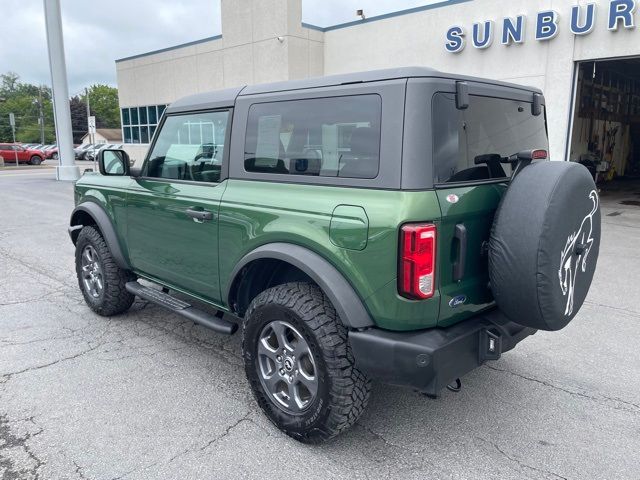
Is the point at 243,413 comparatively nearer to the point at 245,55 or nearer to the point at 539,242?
the point at 539,242

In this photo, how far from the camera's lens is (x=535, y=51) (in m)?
12.6

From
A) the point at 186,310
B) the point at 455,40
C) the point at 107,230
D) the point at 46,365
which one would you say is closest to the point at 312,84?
the point at 186,310

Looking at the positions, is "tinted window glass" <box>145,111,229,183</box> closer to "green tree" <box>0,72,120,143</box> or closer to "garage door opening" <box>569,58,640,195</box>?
"garage door opening" <box>569,58,640,195</box>

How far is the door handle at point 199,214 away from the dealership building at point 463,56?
1151 centimetres

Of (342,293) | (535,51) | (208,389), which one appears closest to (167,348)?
(208,389)

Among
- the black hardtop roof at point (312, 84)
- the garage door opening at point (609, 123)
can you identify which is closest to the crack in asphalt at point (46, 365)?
the black hardtop roof at point (312, 84)

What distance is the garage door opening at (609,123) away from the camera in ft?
57.1

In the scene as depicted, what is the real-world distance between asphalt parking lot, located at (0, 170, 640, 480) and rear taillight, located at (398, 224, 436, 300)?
3.23 feet

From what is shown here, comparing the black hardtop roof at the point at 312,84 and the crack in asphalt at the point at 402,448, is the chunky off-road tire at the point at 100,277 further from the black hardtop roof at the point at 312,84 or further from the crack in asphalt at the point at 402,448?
the crack in asphalt at the point at 402,448

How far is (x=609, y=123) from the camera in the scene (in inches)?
792

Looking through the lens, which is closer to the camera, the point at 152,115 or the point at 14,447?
the point at 14,447

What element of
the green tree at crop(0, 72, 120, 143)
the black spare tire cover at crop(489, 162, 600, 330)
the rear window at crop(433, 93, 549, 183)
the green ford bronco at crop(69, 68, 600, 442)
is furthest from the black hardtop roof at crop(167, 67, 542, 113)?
the green tree at crop(0, 72, 120, 143)

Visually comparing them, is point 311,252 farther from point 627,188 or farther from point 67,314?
point 627,188

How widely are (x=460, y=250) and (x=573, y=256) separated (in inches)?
26.5
